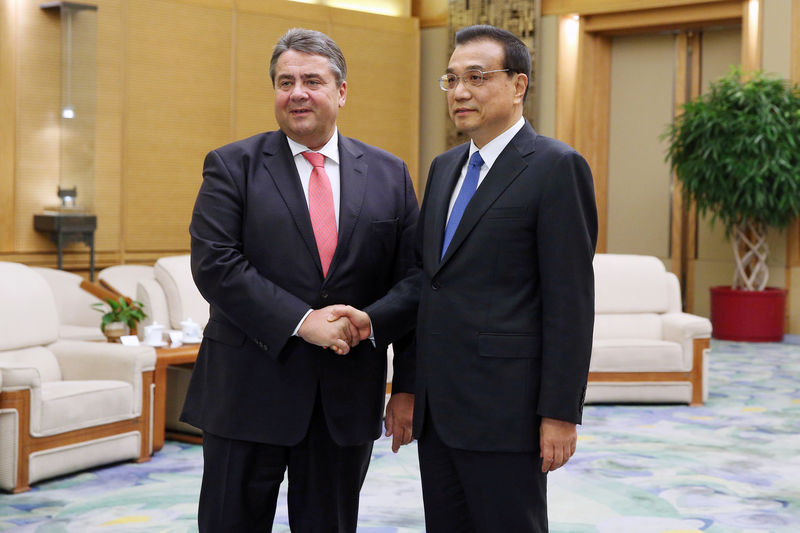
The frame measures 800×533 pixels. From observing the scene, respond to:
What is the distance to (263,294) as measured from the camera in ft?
7.70

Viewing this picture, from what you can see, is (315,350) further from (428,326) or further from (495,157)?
(495,157)

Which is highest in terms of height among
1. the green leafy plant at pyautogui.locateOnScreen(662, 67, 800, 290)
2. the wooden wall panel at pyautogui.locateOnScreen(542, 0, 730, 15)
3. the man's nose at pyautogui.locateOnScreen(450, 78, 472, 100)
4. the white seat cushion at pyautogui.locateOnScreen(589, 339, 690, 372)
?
the wooden wall panel at pyautogui.locateOnScreen(542, 0, 730, 15)

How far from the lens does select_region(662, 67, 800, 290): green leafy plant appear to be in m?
8.95

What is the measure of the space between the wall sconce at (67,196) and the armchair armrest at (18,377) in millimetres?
4698

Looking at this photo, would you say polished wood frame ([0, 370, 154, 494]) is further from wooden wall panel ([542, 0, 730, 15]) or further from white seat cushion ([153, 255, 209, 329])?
wooden wall panel ([542, 0, 730, 15])

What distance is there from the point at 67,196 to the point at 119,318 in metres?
3.80

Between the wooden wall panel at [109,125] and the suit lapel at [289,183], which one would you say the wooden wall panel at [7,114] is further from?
the suit lapel at [289,183]

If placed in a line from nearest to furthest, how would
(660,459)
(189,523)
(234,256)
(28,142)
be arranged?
(234,256)
(189,523)
(660,459)
(28,142)

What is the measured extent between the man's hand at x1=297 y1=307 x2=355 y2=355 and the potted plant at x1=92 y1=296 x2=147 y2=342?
343 cm

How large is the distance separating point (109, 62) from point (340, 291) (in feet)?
24.6

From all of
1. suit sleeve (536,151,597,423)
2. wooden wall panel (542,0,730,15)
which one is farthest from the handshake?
wooden wall panel (542,0,730,15)

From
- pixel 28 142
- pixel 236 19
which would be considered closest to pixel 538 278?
pixel 28 142

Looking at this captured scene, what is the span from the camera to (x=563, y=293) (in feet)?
7.06

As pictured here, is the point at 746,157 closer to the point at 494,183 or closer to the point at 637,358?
the point at 637,358
